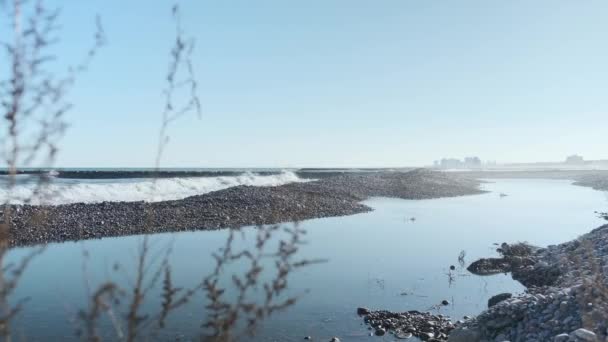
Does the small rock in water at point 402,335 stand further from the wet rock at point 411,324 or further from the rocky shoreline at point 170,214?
the rocky shoreline at point 170,214

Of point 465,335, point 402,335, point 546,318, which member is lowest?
point 402,335

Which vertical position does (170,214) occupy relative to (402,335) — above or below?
above

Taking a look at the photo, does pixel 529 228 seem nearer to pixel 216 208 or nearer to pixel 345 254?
pixel 345 254

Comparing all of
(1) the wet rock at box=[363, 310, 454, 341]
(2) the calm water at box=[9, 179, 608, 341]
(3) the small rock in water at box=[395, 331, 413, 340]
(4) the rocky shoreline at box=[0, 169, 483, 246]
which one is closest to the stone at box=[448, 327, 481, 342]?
(1) the wet rock at box=[363, 310, 454, 341]

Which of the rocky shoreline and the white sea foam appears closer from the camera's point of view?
the rocky shoreline

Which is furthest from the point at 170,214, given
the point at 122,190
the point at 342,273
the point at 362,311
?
the point at 362,311

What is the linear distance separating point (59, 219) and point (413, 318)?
14.0m

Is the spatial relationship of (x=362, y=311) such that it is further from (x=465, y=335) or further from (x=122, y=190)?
(x=122, y=190)

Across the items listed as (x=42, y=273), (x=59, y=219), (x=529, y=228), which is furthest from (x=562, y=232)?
(x=59, y=219)

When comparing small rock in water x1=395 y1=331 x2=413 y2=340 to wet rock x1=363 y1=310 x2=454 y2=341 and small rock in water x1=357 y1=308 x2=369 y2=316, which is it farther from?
small rock in water x1=357 y1=308 x2=369 y2=316

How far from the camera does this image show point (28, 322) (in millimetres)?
7707

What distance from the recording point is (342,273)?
38.3 feet

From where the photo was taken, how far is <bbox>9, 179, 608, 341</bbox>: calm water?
796cm

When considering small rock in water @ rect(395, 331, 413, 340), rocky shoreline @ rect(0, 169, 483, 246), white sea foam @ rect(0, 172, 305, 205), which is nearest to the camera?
small rock in water @ rect(395, 331, 413, 340)
